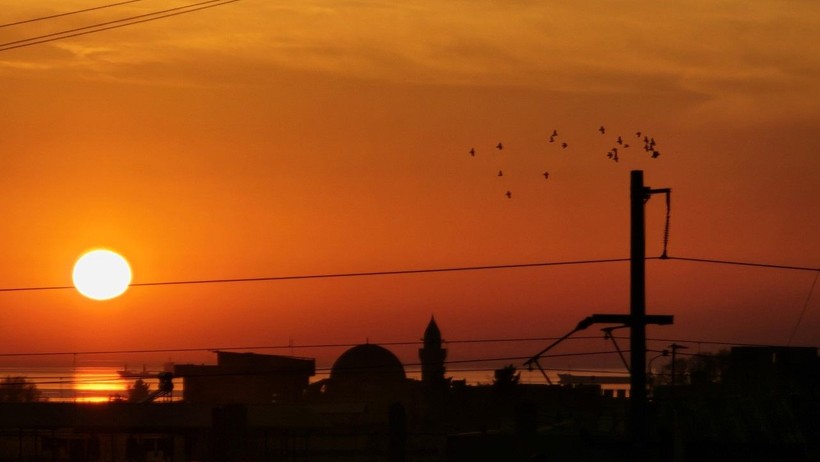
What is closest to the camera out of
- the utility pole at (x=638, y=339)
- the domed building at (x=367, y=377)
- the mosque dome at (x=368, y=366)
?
the utility pole at (x=638, y=339)

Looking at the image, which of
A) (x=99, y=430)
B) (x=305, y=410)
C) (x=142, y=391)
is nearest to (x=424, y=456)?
(x=305, y=410)

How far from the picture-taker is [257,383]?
113 m

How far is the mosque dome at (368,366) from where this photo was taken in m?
133

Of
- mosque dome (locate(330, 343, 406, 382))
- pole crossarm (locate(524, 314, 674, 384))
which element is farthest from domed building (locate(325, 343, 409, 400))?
pole crossarm (locate(524, 314, 674, 384))

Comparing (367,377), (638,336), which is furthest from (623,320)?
(367,377)

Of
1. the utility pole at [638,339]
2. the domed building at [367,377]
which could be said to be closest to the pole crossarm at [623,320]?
the utility pole at [638,339]

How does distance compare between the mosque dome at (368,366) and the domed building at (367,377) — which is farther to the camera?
the mosque dome at (368,366)

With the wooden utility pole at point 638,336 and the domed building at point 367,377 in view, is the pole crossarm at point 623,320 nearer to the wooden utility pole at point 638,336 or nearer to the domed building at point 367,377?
the wooden utility pole at point 638,336

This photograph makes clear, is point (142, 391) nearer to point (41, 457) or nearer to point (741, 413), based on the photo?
point (41, 457)

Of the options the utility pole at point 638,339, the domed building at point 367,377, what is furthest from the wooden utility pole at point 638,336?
the domed building at point 367,377

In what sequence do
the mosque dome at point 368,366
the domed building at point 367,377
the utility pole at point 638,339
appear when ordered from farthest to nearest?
the mosque dome at point 368,366 → the domed building at point 367,377 → the utility pole at point 638,339

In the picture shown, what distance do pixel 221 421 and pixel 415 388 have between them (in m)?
102

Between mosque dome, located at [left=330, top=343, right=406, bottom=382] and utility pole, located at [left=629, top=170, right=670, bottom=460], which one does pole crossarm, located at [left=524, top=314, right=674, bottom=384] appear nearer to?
utility pole, located at [left=629, top=170, right=670, bottom=460]

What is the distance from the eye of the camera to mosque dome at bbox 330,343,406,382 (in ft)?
437
